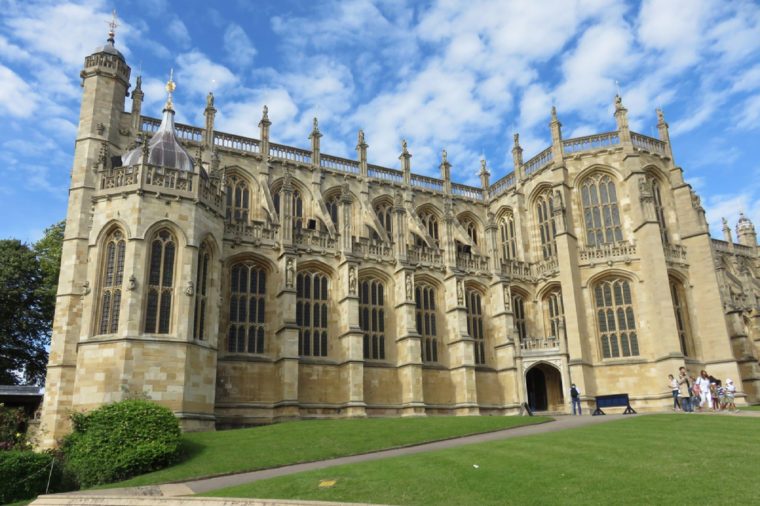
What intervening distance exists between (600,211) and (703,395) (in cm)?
1443

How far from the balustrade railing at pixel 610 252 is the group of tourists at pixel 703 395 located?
27.5 feet

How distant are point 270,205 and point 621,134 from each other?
22.2 m

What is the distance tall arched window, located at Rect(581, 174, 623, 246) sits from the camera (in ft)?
125

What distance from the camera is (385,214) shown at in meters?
41.6

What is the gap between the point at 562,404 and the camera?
119ft

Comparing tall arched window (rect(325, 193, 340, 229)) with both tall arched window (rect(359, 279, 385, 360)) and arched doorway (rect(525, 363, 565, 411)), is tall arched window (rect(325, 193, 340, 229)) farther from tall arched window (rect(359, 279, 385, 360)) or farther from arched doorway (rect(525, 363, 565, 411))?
arched doorway (rect(525, 363, 565, 411))

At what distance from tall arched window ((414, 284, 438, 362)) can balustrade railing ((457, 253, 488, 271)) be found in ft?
8.41

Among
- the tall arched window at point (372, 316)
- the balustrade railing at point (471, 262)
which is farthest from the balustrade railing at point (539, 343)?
the tall arched window at point (372, 316)

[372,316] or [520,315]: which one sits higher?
[520,315]

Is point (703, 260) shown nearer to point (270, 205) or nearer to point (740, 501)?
point (270, 205)

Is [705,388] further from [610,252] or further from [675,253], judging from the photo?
[675,253]

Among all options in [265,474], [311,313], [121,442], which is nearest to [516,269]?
[311,313]

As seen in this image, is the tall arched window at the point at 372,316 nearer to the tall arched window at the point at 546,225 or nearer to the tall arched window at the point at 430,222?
the tall arched window at the point at 430,222

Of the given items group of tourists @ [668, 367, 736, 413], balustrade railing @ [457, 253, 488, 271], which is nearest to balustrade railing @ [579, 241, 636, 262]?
A: balustrade railing @ [457, 253, 488, 271]
